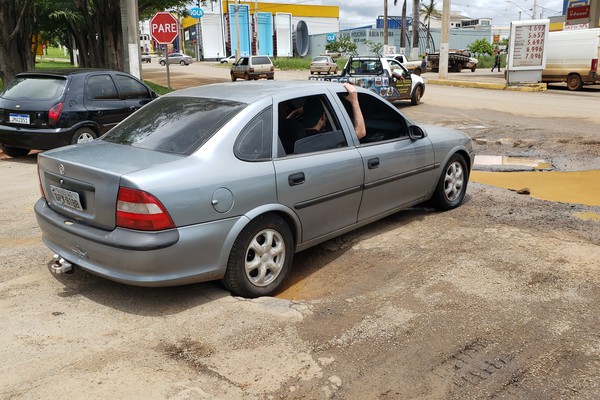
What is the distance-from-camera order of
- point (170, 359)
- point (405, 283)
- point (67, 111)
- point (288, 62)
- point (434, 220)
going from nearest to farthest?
point (170, 359)
point (405, 283)
point (434, 220)
point (67, 111)
point (288, 62)

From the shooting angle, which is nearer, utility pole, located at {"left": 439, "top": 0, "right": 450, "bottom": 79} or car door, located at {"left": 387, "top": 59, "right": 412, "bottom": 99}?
car door, located at {"left": 387, "top": 59, "right": 412, "bottom": 99}

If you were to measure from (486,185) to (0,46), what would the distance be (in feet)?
50.7

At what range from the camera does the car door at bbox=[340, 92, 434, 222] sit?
16.6 feet

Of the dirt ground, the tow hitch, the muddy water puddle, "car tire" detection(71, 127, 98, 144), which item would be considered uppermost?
"car tire" detection(71, 127, 98, 144)

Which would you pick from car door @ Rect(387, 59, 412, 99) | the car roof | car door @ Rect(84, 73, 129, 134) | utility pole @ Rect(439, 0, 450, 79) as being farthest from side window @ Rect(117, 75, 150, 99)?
utility pole @ Rect(439, 0, 450, 79)

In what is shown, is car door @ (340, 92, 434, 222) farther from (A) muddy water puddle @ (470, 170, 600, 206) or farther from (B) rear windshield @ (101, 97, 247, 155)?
(A) muddy water puddle @ (470, 170, 600, 206)

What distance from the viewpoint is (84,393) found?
2.92 meters

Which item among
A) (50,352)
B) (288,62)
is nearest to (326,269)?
(50,352)

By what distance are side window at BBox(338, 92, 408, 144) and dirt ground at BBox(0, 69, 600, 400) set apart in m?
0.99

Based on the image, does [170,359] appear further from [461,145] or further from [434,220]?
[461,145]

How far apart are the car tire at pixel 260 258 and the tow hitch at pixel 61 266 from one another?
117cm

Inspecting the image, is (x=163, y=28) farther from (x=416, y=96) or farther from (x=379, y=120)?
(x=379, y=120)

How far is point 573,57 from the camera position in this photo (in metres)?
23.9

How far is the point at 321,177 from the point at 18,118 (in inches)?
270
